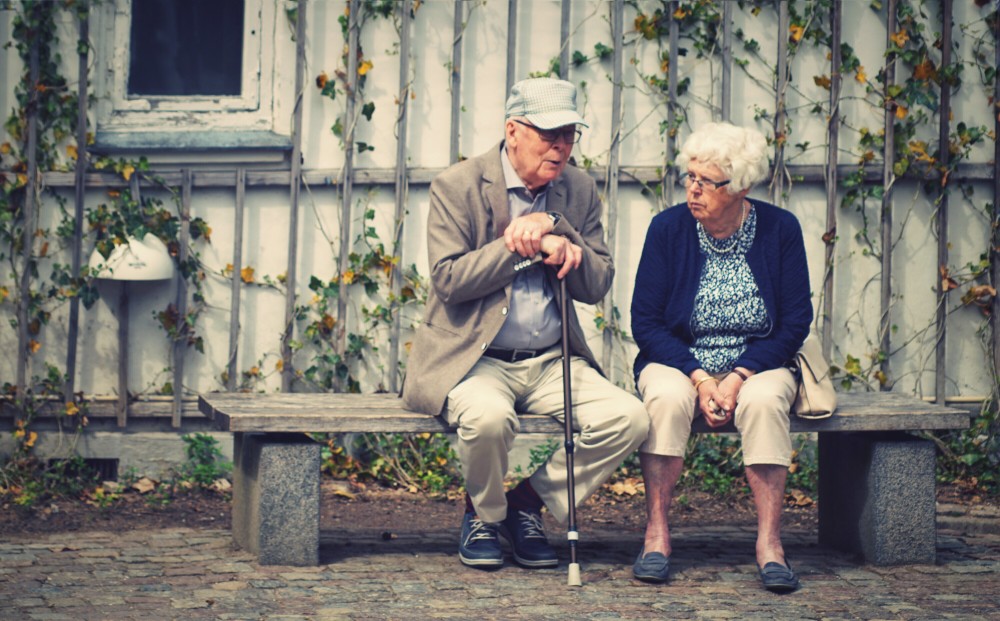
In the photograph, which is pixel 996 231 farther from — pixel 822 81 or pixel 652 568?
pixel 652 568

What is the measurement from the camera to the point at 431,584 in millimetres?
4367

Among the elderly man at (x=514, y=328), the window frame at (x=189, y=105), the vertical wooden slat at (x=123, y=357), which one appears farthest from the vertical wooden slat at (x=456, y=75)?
the vertical wooden slat at (x=123, y=357)

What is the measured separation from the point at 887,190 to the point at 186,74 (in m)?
3.39

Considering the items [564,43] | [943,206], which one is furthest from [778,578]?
[564,43]

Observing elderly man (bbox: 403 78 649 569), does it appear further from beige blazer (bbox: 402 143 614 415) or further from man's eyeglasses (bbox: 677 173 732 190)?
man's eyeglasses (bbox: 677 173 732 190)

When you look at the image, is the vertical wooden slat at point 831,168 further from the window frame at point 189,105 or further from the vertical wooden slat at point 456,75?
the window frame at point 189,105

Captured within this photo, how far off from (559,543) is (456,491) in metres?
1.30

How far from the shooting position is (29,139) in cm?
621

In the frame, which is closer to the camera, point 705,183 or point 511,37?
point 705,183

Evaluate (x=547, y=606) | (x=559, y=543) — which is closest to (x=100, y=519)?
(x=559, y=543)

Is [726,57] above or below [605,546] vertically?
above

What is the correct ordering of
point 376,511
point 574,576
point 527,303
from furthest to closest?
1. point 376,511
2. point 527,303
3. point 574,576

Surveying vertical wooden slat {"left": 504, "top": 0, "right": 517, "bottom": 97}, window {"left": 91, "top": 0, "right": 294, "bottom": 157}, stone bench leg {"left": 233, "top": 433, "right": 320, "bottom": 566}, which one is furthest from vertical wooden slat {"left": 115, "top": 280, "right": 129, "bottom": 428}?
vertical wooden slat {"left": 504, "top": 0, "right": 517, "bottom": 97}

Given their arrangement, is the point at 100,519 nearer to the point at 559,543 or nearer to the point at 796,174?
the point at 559,543
